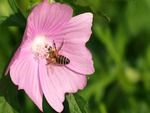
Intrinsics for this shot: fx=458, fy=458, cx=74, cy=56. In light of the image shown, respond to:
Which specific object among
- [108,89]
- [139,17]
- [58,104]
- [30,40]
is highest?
[30,40]

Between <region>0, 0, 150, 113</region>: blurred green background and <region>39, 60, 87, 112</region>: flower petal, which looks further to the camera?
<region>0, 0, 150, 113</region>: blurred green background

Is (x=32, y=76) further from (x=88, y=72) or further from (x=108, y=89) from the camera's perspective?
(x=108, y=89)

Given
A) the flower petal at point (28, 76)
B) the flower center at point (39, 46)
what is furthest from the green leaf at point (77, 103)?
the flower center at point (39, 46)

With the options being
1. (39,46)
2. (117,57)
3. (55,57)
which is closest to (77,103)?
(55,57)

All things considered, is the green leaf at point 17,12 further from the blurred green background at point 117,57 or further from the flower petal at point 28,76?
the blurred green background at point 117,57

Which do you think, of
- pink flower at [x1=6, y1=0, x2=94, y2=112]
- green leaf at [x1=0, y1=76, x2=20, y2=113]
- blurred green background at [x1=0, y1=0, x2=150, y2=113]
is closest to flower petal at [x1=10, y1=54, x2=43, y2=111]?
pink flower at [x1=6, y1=0, x2=94, y2=112]

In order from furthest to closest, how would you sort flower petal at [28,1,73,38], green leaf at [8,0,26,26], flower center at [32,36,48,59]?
flower center at [32,36,48,59] → green leaf at [8,0,26,26] → flower petal at [28,1,73,38]

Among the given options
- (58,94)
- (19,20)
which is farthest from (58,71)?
(19,20)

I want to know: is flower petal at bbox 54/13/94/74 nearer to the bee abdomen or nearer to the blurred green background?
the bee abdomen
